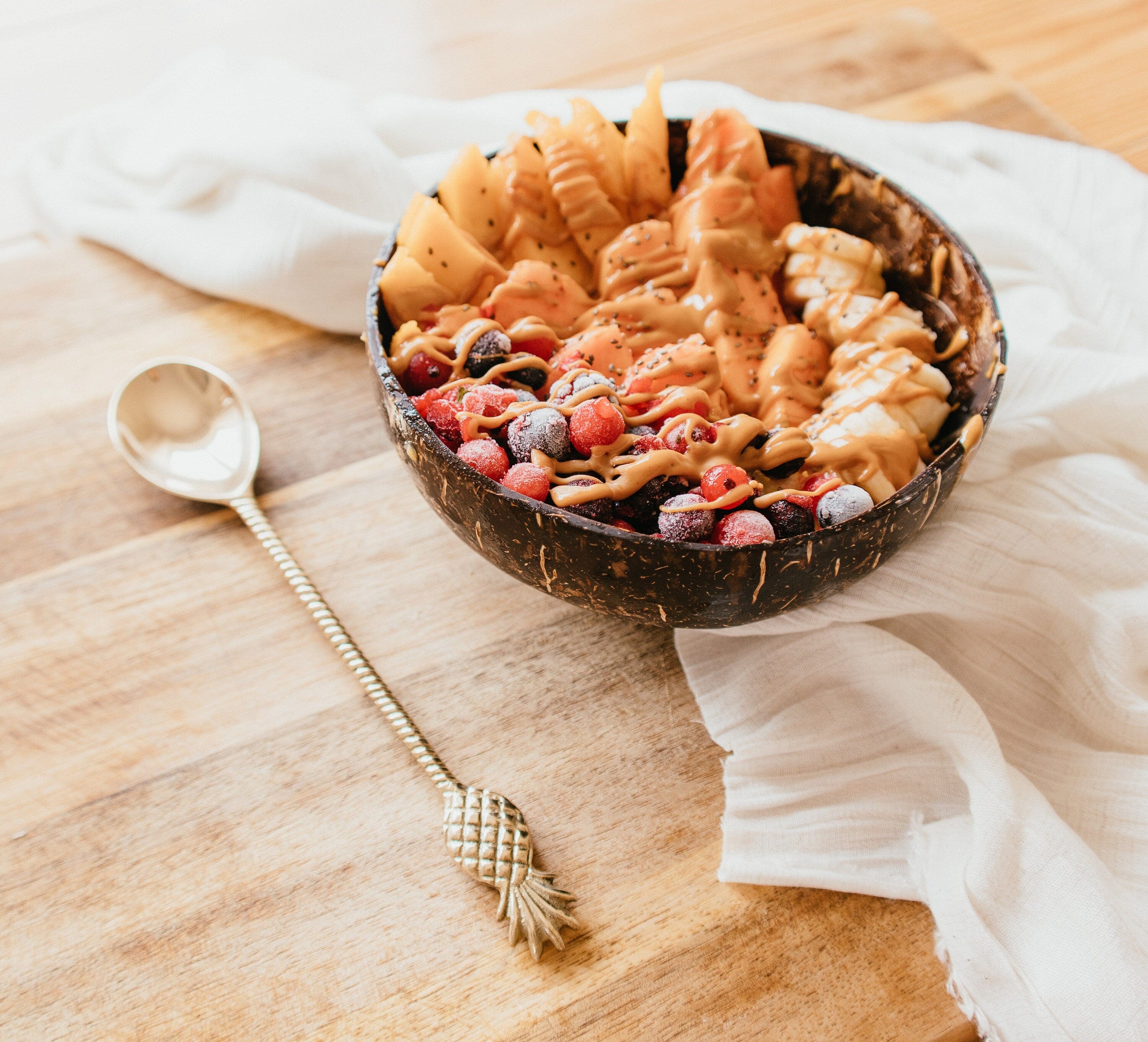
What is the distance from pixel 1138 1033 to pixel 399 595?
0.76 metres

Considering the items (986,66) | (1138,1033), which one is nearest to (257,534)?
(1138,1033)

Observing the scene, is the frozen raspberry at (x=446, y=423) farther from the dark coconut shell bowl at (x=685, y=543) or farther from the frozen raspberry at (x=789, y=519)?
the frozen raspberry at (x=789, y=519)

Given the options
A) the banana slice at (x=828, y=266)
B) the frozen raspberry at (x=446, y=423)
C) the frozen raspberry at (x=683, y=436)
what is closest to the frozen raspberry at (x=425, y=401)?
the frozen raspberry at (x=446, y=423)

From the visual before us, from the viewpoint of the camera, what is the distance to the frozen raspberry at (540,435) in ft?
2.82

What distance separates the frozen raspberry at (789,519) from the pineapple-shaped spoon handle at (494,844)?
1.12ft

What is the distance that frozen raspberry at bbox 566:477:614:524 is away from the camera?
0.83m

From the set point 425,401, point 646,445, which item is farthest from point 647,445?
point 425,401

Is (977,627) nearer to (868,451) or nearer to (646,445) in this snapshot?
(868,451)

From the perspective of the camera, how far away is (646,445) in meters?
0.88

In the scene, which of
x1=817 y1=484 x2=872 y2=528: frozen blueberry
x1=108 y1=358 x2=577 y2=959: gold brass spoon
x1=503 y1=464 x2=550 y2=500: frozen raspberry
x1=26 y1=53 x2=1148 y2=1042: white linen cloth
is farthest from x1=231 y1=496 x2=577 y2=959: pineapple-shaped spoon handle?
x1=817 y1=484 x2=872 y2=528: frozen blueberry

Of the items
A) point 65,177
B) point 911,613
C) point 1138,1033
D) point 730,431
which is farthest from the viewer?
point 65,177

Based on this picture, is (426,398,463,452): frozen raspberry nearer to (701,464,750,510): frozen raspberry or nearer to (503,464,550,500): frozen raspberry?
(503,464,550,500): frozen raspberry

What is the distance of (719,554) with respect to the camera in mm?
788

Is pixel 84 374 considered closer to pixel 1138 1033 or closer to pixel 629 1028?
pixel 629 1028
